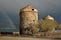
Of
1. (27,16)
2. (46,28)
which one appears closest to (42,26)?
(46,28)

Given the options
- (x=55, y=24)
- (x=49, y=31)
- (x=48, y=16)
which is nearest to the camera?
(x=49, y=31)

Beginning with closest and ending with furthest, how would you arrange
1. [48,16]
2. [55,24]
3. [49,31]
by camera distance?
[49,31] < [55,24] < [48,16]

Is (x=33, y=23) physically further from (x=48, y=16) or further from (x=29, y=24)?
(x=48, y=16)

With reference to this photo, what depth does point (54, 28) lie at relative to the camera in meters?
53.9

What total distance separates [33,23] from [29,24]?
1.35 meters

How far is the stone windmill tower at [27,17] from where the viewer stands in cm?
5047

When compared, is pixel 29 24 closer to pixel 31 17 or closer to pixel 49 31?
pixel 31 17

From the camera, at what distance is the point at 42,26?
51.6 metres

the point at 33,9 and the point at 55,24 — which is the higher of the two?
the point at 33,9

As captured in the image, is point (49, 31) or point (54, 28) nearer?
point (49, 31)

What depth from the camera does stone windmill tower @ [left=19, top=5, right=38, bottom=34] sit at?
5047 centimetres

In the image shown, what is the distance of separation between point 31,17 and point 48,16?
8.29 metres

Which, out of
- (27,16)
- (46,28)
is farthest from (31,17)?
(46,28)

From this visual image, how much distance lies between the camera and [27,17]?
50.3 metres
